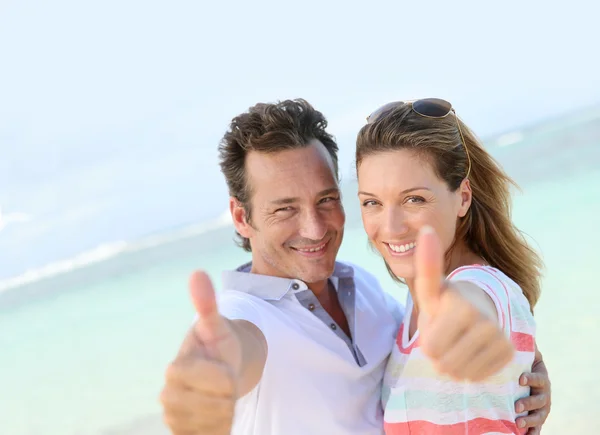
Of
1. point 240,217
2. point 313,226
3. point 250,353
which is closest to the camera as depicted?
point 250,353

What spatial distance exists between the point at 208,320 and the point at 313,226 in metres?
1.28

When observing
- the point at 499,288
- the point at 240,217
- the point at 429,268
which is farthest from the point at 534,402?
the point at 240,217

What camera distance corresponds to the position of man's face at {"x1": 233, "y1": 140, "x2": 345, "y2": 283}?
3.02 metres

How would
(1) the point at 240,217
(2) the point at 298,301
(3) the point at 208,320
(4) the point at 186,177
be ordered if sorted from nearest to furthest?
1. (3) the point at 208,320
2. (2) the point at 298,301
3. (1) the point at 240,217
4. (4) the point at 186,177

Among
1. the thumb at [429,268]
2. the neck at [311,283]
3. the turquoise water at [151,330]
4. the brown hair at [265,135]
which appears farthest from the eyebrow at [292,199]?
the turquoise water at [151,330]

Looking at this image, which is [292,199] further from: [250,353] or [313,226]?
[250,353]

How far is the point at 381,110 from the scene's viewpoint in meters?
2.70

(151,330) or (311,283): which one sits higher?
(311,283)

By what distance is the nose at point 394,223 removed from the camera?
2506 millimetres

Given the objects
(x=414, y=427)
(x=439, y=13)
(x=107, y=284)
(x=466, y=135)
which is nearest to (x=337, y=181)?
(x=466, y=135)

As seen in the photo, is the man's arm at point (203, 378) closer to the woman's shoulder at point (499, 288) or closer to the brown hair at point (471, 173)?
the woman's shoulder at point (499, 288)

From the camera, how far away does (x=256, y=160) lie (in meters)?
3.08

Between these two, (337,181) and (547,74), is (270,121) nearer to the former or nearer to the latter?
(337,181)

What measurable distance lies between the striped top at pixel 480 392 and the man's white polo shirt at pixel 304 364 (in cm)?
27
